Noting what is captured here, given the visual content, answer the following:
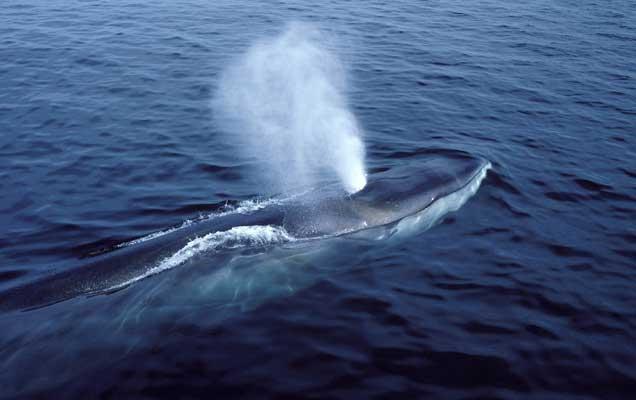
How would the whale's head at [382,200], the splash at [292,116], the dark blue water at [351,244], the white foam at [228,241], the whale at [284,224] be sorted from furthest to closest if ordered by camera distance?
the splash at [292,116]
the whale's head at [382,200]
the white foam at [228,241]
the whale at [284,224]
the dark blue water at [351,244]

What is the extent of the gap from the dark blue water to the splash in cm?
79

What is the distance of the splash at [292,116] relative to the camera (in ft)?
64.6

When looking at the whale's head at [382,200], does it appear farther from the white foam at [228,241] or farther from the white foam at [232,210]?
the white foam at [232,210]

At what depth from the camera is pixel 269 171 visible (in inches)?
789

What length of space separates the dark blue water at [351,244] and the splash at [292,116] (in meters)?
0.79

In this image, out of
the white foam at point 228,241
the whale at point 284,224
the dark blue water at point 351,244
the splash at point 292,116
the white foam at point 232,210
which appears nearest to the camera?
the dark blue water at point 351,244

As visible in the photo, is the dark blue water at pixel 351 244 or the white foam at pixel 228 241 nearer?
the dark blue water at pixel 351 244

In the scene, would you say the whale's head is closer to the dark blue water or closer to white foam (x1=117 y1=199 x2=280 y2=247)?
the dark blue water

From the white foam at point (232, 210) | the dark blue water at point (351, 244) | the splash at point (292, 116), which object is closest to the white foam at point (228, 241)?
the dark blue water at point (351, 244)

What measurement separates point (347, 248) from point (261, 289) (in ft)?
8.04

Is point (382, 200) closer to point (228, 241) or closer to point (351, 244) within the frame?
point (351, 244)

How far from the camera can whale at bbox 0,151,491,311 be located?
12453mm

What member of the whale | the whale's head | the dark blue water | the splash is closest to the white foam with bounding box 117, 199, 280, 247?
the whale

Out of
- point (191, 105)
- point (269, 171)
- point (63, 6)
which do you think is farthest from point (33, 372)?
point (63, 6)
